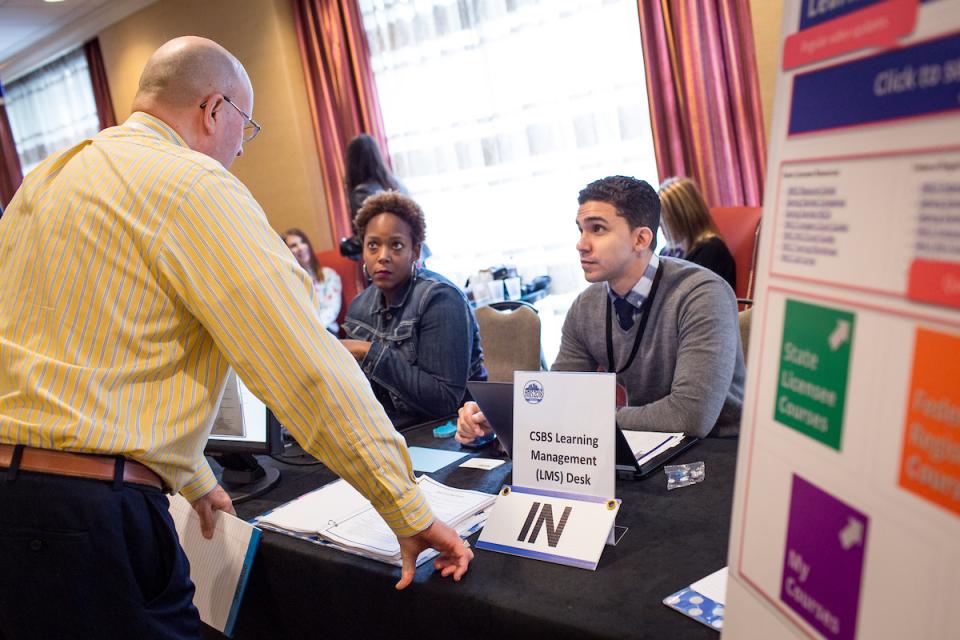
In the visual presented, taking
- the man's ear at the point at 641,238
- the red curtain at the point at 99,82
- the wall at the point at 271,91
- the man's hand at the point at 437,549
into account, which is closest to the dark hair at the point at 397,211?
the man's ear at the point at 641,238

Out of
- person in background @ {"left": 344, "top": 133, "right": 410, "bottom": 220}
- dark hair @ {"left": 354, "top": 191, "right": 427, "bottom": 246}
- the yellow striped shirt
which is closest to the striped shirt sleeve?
the yellow striped shirt

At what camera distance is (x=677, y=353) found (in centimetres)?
193

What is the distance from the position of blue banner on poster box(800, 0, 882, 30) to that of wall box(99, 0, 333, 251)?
17.3 feet

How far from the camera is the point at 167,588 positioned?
121 centimetres

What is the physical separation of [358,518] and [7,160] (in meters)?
8.53

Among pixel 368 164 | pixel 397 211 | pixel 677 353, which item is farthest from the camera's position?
pixel 368 164

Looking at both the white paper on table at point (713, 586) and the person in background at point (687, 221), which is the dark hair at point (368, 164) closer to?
the person in background at point (687, 221)

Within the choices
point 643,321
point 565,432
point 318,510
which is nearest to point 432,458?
point 318,510

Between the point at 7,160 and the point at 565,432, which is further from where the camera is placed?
the point at 7,160

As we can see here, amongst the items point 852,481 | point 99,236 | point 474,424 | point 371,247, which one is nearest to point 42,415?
point 99,236

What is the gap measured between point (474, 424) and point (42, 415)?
94cm

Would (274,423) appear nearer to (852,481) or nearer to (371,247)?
(371,247)

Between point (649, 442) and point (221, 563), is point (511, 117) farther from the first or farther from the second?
point (221, 563)

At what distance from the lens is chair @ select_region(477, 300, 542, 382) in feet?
9.11
